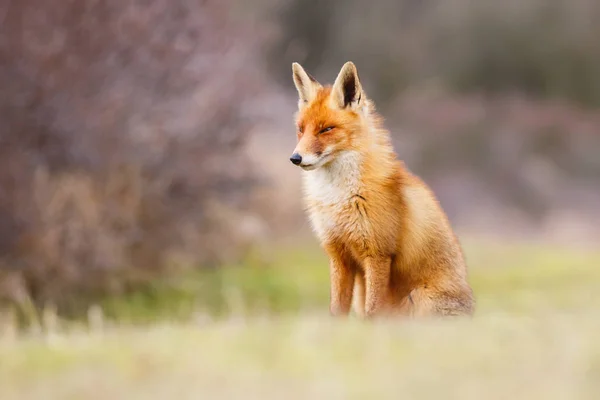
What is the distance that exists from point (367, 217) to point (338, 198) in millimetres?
245

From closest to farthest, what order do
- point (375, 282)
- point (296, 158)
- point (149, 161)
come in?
point (296, 158)
point (375, 282)
point (149, 161)

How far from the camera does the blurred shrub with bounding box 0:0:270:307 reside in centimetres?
1434

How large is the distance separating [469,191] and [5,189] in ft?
49.9

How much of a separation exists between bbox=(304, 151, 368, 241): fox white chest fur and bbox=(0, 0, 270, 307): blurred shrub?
27.0ft

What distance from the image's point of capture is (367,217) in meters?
6.62

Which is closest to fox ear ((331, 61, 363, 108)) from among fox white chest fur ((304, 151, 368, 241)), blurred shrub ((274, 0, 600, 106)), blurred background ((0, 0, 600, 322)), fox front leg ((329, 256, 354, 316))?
fox white chest fur ((304, 151, 368, 241))

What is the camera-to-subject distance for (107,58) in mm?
15164

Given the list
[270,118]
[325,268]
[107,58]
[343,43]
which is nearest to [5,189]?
[107,58]

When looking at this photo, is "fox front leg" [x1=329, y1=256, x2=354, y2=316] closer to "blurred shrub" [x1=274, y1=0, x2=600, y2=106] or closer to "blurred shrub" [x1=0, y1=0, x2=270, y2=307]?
"blurred shrub" [x1=0, y1=0, x2=270, y2=307]

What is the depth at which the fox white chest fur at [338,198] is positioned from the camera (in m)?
6.64

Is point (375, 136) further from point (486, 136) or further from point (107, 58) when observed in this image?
point (486, 136)

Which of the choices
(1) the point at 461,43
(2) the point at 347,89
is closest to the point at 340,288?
(2) the point at 347,89

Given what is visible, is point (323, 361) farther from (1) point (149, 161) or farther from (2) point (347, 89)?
(1) point (149, 161)

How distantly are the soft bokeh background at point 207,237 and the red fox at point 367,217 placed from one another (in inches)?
16.0
